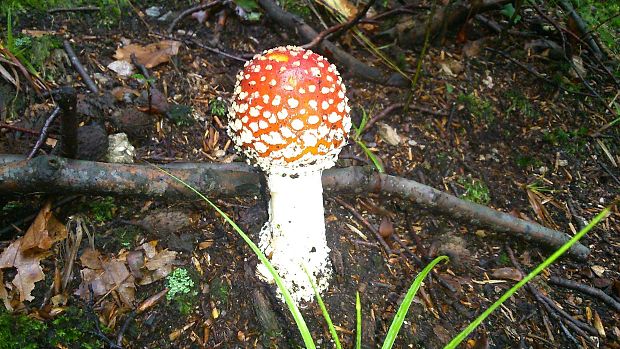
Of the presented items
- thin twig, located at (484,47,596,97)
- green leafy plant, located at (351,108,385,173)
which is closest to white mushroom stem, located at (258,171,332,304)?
green leafy plant, located at (351,108,385,173)

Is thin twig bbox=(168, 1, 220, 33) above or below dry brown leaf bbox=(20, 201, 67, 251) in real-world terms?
above

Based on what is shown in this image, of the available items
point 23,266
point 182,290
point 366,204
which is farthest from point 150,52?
point 366,204

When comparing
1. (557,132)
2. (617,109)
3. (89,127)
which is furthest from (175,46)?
(617,109)

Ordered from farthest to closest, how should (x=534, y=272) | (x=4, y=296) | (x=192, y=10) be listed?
(x=192, y=10), (x=4, y=296), (x=534, y=272)

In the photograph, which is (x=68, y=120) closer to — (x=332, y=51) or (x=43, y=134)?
(x=43, y=134)

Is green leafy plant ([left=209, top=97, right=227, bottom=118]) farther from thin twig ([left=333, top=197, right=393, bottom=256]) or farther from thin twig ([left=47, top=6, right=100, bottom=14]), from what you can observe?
thin twig ([left=47, top=6, right=100, bottom=14])

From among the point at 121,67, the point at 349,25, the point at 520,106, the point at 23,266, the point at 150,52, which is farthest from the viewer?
the point at 520,106
